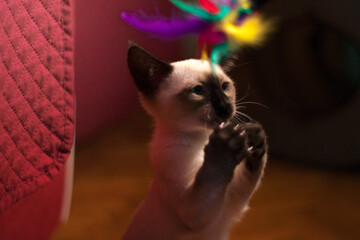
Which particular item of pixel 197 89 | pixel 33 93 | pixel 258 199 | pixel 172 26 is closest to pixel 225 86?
pixel 197 89

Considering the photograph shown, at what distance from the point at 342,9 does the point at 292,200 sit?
0.66m

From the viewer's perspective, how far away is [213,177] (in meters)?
0.72

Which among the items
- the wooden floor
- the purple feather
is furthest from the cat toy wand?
the wooden floor

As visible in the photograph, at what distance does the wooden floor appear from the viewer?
4.61 feet

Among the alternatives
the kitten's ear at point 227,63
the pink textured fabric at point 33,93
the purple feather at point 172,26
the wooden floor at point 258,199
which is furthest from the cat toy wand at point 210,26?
the wooden floor at point 258,199

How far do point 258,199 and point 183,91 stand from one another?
36.6 inches

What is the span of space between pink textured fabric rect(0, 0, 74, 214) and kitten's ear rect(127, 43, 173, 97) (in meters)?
0.21

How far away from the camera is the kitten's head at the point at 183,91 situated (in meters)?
0.76

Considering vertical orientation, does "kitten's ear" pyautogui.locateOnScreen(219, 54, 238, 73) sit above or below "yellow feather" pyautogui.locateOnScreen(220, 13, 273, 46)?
below

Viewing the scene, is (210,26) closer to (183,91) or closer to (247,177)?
(183,91)

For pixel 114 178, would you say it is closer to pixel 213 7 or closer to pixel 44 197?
pixel 44 197

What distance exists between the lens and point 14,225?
0.96 m

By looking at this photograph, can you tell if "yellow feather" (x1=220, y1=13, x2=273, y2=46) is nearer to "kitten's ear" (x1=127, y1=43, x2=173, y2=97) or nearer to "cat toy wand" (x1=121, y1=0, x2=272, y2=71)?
"cat toy wand" (x1=121, y1=0, x2=272, y2=71)

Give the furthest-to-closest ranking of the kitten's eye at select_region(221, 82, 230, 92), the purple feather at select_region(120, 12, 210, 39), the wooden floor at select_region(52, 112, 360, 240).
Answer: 1. the wooden floor at select_region(52, 112, 360, 240)
2. the kitten's eye at select_region(221, 82, 230, 92)
3. the purple feather at select_region(120, 12, 210, 39)
